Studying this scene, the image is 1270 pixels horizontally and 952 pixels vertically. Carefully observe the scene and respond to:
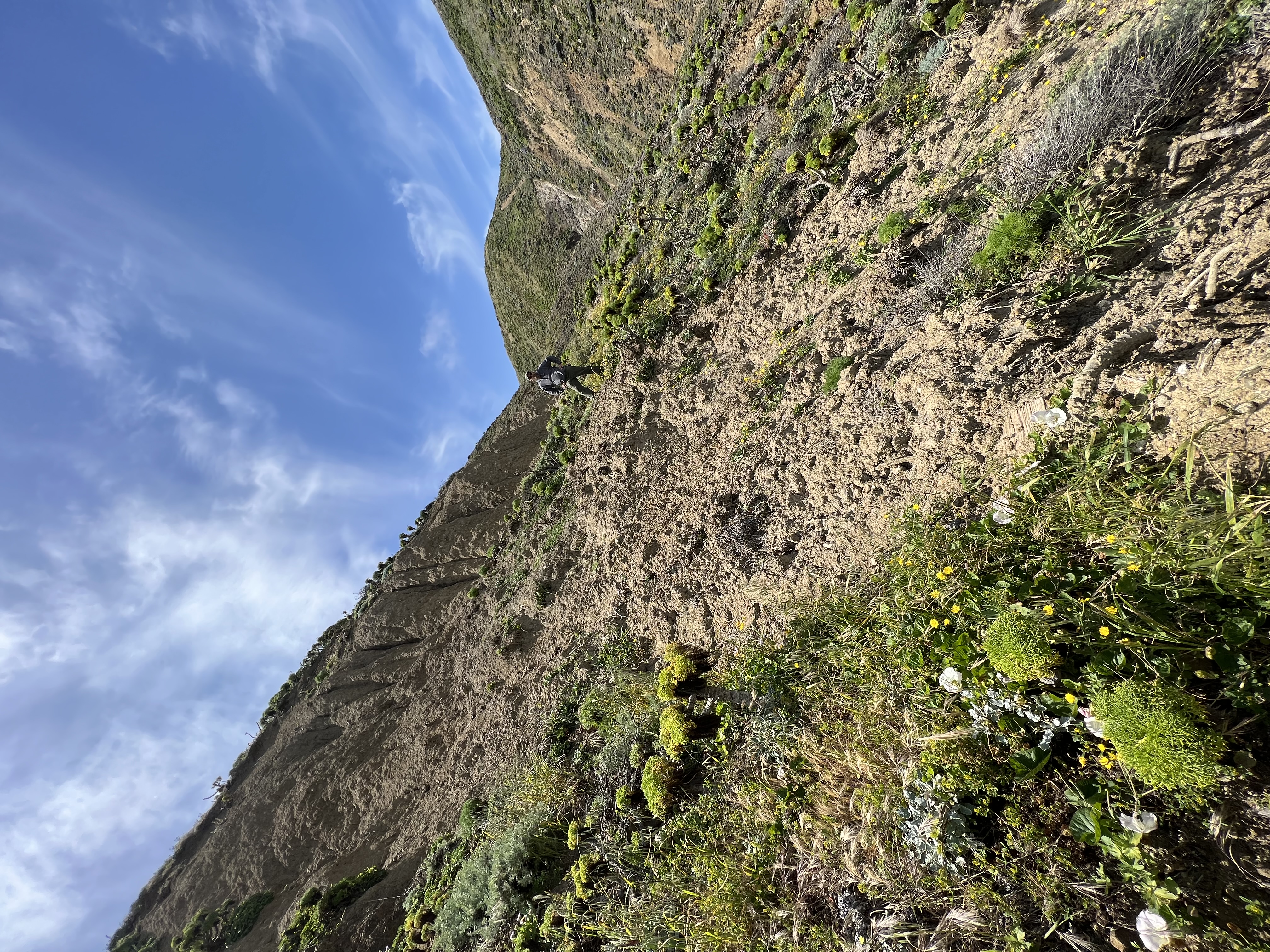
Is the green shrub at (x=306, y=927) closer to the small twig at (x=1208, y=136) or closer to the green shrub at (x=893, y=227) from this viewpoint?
the green shrub at (x=893, y=227)

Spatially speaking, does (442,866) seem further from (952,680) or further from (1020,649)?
(1020,649)

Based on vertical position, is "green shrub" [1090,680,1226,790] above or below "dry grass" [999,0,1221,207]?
below

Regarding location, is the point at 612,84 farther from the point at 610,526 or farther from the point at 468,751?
the point at 468,751

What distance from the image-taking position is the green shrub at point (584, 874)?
5125mm

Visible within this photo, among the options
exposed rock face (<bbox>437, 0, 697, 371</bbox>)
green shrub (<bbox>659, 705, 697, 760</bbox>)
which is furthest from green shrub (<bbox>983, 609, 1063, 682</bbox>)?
exposed rock face (<bbox>437, 0, 697, 371</bbox>)

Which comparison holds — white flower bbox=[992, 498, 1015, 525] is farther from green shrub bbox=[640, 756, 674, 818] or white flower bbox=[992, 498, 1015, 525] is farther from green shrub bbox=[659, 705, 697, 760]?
green shrub bbox=[640, 756, 674, 818]

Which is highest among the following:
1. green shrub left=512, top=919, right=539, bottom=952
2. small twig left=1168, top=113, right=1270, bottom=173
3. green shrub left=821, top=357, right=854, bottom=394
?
green shrub left=821, top=357, right=854, bottom=394

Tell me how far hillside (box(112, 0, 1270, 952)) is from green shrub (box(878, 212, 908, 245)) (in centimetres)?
9

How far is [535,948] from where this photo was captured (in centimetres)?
544

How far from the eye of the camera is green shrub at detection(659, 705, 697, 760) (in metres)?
5.16

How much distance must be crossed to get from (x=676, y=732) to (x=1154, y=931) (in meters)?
3.55

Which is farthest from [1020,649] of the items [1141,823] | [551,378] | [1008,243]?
[551,378]

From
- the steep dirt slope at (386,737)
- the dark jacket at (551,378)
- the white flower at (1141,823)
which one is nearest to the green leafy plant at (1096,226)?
the white flower at (1141,823)

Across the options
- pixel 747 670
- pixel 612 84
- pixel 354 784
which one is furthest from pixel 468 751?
pixel 612 84
